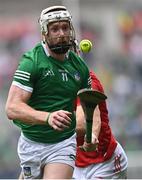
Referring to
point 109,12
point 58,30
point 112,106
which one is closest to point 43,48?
point 58,30

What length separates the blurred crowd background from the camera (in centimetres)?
1433

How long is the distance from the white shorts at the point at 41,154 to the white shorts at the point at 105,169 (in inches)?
28.8

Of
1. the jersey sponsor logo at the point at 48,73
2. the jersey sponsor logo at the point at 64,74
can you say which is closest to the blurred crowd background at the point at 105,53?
the jersey sponsor logo at the point at 64,74

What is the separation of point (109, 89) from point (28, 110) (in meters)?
9.73

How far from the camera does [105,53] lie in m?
17.1

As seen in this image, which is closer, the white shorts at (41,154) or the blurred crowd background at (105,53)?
the white shorts at (41,154)

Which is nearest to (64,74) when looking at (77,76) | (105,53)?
(77,76)

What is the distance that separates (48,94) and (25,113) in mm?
393

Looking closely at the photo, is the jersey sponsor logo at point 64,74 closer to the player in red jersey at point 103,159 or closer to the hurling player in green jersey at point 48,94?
the hurling player in green jersey at point 48,94

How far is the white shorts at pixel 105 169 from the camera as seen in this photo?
7207 mm

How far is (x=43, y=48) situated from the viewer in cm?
640

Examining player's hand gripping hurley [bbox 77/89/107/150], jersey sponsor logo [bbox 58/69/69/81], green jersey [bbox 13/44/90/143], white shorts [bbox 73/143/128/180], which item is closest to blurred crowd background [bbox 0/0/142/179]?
white shorts [bbox 73/143/128/180]

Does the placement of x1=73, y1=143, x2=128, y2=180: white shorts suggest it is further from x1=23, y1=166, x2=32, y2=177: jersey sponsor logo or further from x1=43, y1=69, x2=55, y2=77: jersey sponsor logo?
x1=43, y1=69, x2=55, y2=77: jersey sponsor logo

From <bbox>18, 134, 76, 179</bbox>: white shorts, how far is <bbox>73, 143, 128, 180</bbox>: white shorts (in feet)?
2.40
